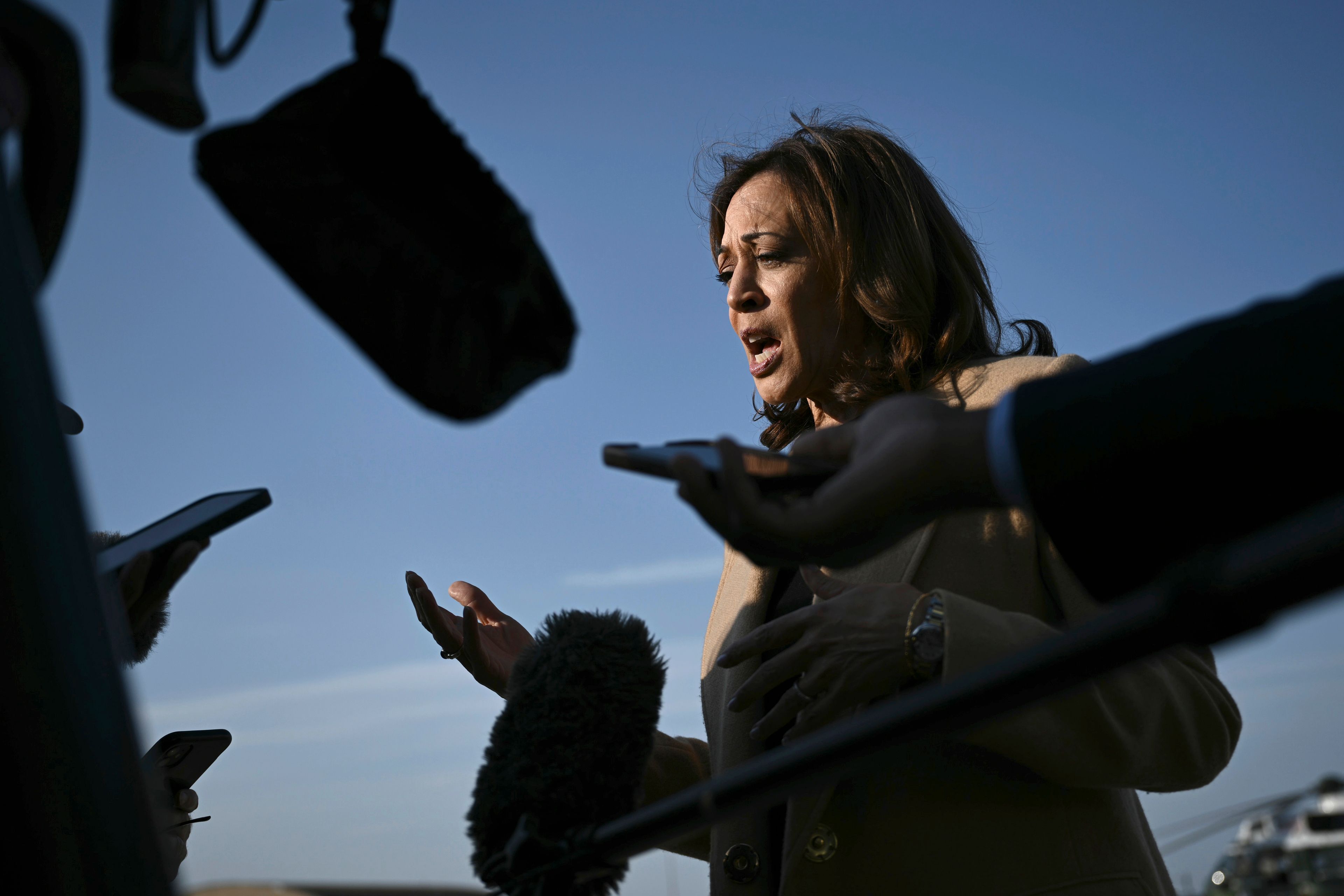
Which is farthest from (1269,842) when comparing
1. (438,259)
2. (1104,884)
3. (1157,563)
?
(438,259)

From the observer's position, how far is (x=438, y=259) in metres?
0.84

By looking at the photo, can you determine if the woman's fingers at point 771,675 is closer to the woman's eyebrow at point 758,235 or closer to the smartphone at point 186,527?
the smartphone at point 186,527

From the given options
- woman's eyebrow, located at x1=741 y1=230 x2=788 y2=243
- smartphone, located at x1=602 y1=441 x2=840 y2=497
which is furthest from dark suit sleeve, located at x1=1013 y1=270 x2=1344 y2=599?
woman's eyebrow, located at x1=741 y1=230 x2=788 y2=243

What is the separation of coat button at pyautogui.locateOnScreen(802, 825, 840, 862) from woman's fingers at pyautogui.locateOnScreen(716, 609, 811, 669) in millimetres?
293

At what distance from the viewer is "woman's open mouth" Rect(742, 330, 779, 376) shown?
2111 millimetres

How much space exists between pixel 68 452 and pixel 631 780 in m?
0.71

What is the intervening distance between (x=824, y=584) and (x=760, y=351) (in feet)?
2.79

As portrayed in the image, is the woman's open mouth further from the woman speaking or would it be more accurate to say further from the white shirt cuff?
the white shirt cuff

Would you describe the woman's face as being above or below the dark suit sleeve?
above

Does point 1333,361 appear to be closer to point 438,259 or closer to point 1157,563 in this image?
point 1157,563

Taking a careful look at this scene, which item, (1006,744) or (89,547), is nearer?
(89,547)

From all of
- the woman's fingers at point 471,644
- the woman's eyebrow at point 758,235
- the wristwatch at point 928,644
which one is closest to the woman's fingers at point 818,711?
the wristwatch at point 928,644

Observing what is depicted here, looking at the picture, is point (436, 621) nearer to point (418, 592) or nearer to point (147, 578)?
point (418, 592)

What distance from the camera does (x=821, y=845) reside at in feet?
4.83
